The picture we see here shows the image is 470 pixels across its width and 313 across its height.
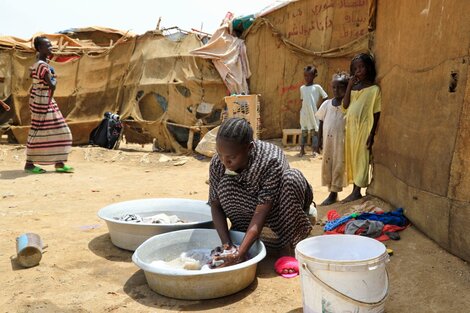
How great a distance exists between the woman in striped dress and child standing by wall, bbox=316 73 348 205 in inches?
146

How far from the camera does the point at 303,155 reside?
7.14m

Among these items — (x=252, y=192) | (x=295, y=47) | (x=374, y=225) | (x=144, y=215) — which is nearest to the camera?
(x=252, y=192)

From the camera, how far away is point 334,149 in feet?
13.1

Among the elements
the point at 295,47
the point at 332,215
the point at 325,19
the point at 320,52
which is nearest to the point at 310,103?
the point at 320,52

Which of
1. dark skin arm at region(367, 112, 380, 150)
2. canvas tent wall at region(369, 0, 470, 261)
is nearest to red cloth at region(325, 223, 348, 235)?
canvas tent wall at region(369, 0, 470, 261)

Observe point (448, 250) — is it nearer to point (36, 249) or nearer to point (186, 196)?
point (36, 249)

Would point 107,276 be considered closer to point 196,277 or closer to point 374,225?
point 196,277

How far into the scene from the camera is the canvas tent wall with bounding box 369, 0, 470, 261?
7.39ft

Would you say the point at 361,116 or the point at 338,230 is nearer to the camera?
the point at 338,230

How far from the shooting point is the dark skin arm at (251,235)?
6.93ft

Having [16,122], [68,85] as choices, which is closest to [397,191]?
[68,85]

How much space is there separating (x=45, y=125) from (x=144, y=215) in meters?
3.26

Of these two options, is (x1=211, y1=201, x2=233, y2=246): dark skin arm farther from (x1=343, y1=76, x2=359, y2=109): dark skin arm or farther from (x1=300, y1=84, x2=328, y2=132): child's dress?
(x1=300, y1=84, x2=328, y2=132): child's dress

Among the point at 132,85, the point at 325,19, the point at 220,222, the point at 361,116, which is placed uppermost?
the point at 325,19
